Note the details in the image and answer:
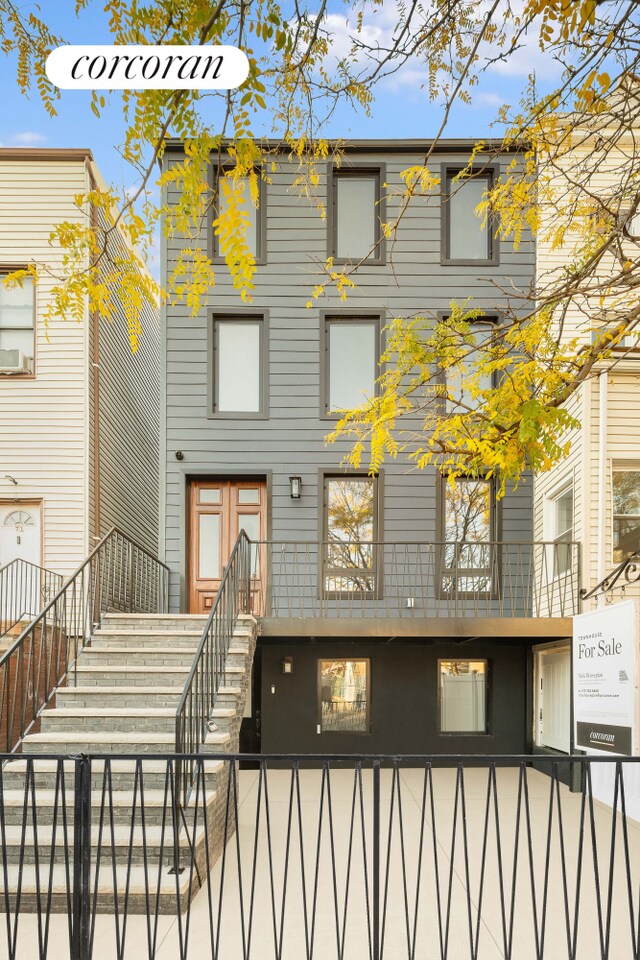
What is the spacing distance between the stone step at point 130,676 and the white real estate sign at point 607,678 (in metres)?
4.11

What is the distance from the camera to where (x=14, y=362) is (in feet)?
38.4

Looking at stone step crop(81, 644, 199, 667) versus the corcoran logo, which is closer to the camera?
the corcoran logo

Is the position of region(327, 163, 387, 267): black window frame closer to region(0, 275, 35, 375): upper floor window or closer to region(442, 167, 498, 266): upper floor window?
region(442, 167, 498, 266): upper floor window

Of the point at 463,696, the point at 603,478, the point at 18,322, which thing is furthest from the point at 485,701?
the point at 18,322

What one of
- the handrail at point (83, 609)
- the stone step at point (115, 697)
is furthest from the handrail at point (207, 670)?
the handrail at point (83, 609)

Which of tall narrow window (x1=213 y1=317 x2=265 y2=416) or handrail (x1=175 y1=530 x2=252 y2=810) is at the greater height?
tall narrow window (x1=213 y1=317 x2=265 y2=416)

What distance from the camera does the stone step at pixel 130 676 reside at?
26.8ft

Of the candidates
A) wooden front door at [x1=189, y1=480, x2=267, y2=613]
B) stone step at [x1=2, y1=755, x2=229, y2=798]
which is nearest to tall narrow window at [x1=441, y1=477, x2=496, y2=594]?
wooden front door at [x1=189, y1=480, x2=267, y2=613]

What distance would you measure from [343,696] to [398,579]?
1989 millimetres

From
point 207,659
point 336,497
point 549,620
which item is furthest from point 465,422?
point 336,497

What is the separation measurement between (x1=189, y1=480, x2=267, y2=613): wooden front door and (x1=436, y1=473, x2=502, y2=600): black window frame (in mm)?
2638

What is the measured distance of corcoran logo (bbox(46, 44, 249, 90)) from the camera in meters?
3.00

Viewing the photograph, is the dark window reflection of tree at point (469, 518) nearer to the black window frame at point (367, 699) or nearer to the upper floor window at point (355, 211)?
the black window frame at point (367, 699)

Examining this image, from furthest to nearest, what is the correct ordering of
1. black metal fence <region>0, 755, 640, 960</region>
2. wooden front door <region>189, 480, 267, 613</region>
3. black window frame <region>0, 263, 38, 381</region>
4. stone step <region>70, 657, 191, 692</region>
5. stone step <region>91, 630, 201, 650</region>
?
1. wooden front door <region>189, 480, 267, 613</region>
2. black window frame <region>0, 263, 38, 381</region>
3. stone step <region>91, 630, 201, 650</region>
4. stone step <region>70, 657, 191, 692</region>
5. black metal fence <region>0, 755, 640, 960</region>
